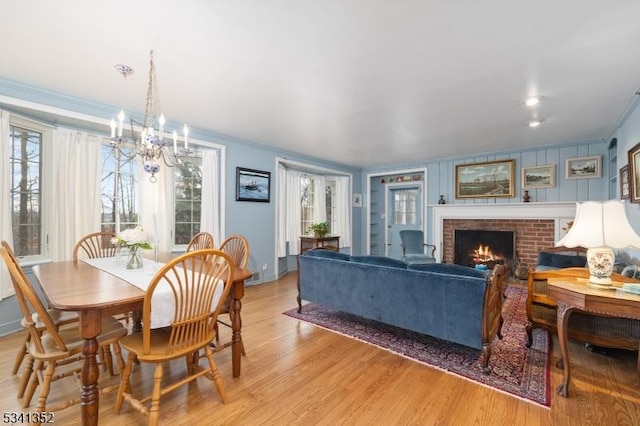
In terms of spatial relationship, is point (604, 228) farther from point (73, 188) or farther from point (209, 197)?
point (73, 188)

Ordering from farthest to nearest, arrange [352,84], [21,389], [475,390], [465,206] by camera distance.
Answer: [465,206]
[352,84]
[475,390]
[21,389]

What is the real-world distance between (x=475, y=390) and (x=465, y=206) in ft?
13.7

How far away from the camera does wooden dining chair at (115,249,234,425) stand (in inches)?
57.0

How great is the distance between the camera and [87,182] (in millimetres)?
3143

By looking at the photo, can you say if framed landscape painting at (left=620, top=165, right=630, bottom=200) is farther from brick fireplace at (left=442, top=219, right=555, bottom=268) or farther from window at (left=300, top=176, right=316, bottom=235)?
window at (left=300, top=176, right=316, bottom=235)

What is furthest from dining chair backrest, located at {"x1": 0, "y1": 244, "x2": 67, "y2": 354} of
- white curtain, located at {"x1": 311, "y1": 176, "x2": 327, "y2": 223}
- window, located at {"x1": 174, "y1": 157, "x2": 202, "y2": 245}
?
white curtain, located at {"x1": 311, "y1": 176, "x2": 327, "y2": 223}

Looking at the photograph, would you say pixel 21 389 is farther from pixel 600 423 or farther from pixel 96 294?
pixel 600 423

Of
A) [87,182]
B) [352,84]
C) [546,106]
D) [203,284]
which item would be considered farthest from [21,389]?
[546,106]

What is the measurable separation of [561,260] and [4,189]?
6.28 m

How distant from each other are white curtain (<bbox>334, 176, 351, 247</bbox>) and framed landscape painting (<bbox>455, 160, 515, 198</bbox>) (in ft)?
7.43

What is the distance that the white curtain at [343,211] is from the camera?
6.47 metres

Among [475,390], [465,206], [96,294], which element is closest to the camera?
[96,294]

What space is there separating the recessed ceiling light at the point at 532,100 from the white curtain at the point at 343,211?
397 cm

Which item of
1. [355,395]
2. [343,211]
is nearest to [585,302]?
[355,395]
